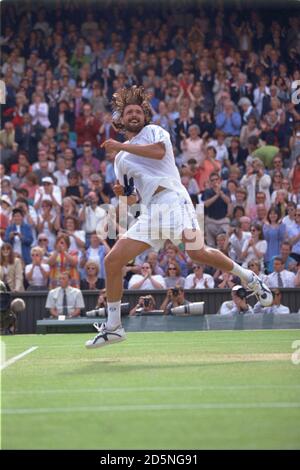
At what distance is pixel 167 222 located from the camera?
A: 9.04 meters

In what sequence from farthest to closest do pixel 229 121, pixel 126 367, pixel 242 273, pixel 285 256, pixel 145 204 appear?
pixel 229 121, pixel 285 256, pixel 242 273, pixel 145 204, pixel 126 367

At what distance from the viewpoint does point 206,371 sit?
7488mm

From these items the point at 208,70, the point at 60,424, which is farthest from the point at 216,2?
the point at 60,424

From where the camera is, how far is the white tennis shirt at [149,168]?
9.11 m

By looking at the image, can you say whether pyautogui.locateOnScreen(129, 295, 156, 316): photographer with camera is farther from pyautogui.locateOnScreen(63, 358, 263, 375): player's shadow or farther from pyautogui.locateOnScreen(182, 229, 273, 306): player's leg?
pyautogui.locateOnScreen(63, 358, 263, 375): player's shadow

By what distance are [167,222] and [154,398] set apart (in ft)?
10.3

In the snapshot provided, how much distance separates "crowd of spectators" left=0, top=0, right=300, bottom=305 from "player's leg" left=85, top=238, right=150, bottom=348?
21.8 feet

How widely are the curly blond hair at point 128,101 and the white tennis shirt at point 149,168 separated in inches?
7.4

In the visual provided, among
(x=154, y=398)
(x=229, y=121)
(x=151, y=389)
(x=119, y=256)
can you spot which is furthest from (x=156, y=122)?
(x=154, y=398)

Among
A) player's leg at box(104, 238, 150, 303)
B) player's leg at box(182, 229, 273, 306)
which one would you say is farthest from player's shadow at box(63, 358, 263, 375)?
player's leg at box(182, 229, 273, 306)

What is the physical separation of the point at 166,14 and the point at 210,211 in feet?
26.6

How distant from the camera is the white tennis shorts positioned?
29.5 feet

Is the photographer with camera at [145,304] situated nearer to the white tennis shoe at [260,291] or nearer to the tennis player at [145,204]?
the white tennis shoe at [260,291]

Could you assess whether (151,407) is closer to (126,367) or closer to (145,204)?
(126,367)
